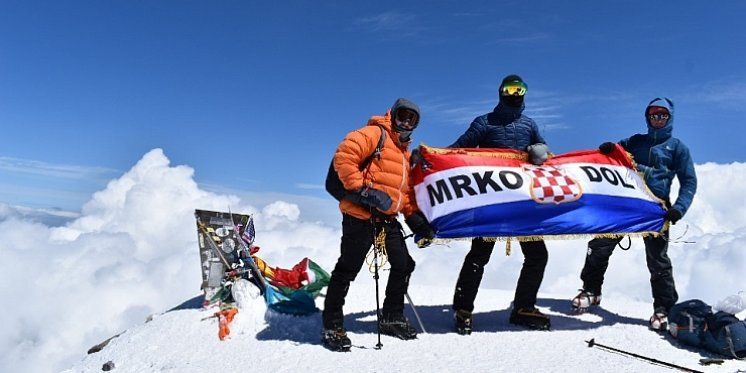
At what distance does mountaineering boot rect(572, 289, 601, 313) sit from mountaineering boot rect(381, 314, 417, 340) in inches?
97.1

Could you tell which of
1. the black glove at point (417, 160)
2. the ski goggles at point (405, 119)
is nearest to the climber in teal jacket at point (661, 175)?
the black glove at point (417, 160)

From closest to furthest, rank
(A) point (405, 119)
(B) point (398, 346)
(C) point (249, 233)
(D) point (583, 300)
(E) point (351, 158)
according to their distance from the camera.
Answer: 1. (E) point (351, 158)
2. (A) point (405, 119)
3. (B) point (398, 346)
4. (D) point (583, 300)
5. (C) point (249, 233)

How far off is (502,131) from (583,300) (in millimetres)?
2583

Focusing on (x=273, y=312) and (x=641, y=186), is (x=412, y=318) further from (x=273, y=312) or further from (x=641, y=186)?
(x=641, y=186)

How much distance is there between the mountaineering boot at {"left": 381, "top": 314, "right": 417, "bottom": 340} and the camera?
18.1 feet

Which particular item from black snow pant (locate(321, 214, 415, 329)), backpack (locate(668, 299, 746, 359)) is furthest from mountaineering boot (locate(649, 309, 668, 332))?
black snow pant (locate(321, 214, 415, 329))

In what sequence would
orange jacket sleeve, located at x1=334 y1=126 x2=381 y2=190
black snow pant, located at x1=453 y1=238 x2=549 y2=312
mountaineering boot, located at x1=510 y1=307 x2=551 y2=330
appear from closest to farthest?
1. orange jacket sleeve, located at x1=334 y1=126 x2=381 y2=190
2. black snow pant, located at x1=453 y1=238 x2=549 y2=312
3. mountaineering boot, located at x1=510 y1=307 x2=551 y2=330

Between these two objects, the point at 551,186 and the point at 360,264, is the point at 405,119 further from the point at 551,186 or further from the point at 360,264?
the point at 551,186

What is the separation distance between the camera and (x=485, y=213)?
5699 millimetres

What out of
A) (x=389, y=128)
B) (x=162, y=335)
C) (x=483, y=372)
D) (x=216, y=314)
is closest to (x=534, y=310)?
(x=483, y=372)

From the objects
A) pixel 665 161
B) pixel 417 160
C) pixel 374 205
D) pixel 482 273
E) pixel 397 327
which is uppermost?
pixel 665 161

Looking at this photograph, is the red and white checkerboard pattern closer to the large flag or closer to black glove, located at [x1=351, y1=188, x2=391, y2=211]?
the large flag

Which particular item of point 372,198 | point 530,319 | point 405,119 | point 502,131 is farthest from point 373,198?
point 530,319

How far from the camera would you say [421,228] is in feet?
18.2
